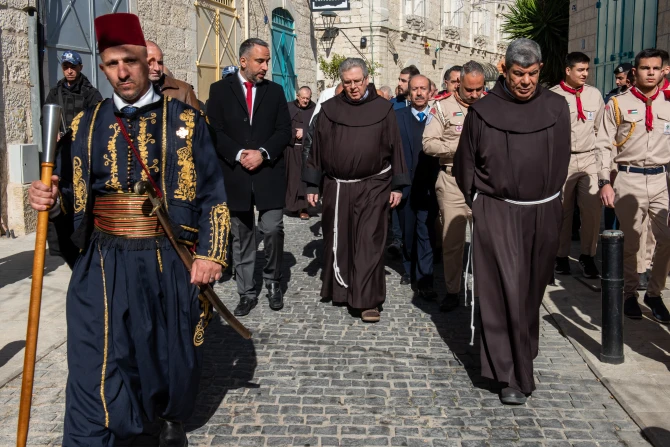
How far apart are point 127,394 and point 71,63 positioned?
565 centimetres

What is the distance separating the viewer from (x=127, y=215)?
144 inches

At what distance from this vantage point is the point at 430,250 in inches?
287

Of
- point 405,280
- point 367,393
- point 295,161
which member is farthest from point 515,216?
point 295,161

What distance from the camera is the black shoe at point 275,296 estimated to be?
6719 millimetres

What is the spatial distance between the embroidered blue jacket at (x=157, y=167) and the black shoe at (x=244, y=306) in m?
2.70

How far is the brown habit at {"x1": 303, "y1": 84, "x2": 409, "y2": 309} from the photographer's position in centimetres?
650

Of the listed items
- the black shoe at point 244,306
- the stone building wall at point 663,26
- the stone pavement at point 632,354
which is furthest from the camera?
the stone building wall at point 663,26

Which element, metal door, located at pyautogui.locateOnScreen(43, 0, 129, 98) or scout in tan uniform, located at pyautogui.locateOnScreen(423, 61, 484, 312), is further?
metal door, located at pyautogui.locateOnScreen(43, 0, 129, 98)

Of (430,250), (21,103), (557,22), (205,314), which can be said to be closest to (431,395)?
(205,314)

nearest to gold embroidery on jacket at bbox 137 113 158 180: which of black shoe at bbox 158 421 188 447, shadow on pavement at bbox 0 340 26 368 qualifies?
black shoe at bbox 158 421 188 447

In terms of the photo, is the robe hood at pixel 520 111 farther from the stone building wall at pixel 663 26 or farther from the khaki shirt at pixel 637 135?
the stone building wall at pixel 663 26

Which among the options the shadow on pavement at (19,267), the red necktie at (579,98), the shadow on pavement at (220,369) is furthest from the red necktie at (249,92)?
the red necktie at (579,98)

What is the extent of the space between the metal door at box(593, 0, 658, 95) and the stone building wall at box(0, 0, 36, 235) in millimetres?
9403

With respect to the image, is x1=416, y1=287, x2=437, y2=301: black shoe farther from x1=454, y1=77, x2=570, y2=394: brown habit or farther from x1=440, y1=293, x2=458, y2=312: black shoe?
x1=454, y1=77, x2=570, y2=394: brown habit
